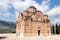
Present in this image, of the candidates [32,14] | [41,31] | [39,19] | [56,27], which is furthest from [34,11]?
[56,27]

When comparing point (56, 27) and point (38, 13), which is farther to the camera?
point (56, 27)

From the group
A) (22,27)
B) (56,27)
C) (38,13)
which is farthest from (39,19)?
(56,27)

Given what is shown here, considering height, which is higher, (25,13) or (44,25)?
(25,13)

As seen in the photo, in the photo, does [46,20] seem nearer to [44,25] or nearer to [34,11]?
[44,25]

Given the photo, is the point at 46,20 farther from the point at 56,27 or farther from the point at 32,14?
the point at 56,27

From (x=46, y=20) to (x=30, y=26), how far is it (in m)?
4.13

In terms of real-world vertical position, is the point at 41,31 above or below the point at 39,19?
below

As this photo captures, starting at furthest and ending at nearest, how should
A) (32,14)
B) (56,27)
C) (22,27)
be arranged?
(56,27)
(32,14)
(22,27)

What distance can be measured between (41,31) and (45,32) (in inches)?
37.9

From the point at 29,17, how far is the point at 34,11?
9.39 ft

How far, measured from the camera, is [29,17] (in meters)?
32.1

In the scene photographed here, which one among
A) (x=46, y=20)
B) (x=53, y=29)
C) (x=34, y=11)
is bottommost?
(x=53, y=29)

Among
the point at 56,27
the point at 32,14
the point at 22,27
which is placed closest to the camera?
the point at 22,27

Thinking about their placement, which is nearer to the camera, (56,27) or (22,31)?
(22,31)
